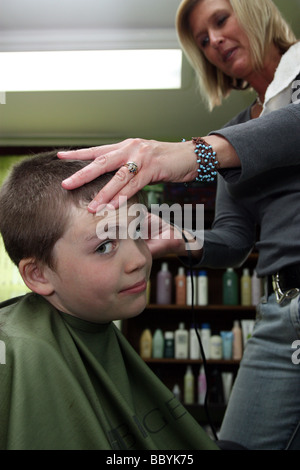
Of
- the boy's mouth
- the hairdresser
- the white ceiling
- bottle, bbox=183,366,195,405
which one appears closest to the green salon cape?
the boy's mouth

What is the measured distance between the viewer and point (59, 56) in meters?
2.59

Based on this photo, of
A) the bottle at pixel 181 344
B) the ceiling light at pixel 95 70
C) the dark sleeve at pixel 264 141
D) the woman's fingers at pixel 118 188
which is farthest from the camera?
the bottle at pixel 181 344

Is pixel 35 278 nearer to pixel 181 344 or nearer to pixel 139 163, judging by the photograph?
pixel 139 163

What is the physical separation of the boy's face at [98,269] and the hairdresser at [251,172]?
0.06 meters

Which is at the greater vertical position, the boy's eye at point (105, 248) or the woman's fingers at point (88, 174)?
the woman's fingers at point (88, 174)

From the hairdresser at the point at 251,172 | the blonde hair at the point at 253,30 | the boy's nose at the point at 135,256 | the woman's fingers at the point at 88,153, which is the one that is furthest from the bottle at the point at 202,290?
the woman's fingers at the point at 88,153

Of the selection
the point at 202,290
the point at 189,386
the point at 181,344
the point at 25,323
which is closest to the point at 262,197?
the point at 25,323

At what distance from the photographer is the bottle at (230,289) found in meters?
3.80

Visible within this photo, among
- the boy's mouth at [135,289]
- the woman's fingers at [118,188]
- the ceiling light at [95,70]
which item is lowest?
the boy's mouth at [135,289]

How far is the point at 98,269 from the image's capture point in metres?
0.88

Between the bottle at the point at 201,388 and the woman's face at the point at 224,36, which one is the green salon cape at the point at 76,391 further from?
the bottle at the point at 201,388

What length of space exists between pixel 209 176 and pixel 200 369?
3173 millimetres

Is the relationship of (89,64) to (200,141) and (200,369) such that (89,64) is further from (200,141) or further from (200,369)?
(200,369)

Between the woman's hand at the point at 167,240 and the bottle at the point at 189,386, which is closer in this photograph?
the woman's hand at the point at 167,240
